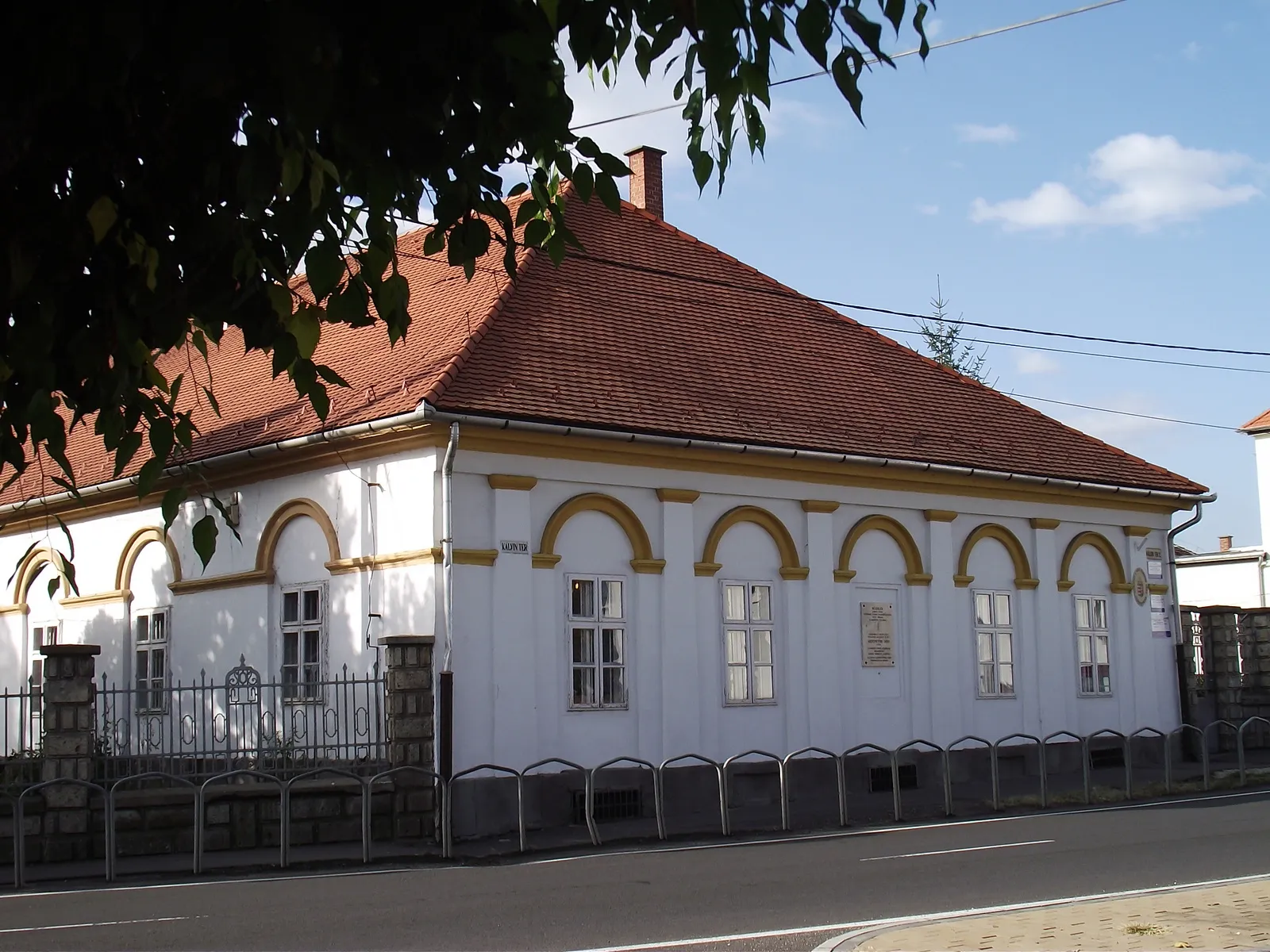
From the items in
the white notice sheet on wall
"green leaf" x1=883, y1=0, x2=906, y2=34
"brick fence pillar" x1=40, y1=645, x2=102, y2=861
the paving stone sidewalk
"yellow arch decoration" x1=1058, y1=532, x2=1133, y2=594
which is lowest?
the paving stone sidewalk

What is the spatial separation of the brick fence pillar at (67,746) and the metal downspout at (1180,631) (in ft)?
59.6

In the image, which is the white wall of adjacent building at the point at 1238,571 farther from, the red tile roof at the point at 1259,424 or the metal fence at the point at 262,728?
the metal fence at the point at 262,728

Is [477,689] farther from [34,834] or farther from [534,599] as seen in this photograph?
[34,834]

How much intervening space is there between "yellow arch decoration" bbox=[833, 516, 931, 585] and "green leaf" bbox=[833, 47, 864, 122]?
1771cm

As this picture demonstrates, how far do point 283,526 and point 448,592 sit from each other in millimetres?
3664

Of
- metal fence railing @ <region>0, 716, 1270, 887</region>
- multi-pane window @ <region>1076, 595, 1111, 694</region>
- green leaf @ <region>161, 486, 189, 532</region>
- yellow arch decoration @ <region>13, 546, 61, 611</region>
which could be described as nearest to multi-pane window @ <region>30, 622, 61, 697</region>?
yellow arch decoration @ <region>13, 546, 61, 611</region>

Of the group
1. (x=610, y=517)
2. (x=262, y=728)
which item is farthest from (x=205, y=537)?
(x=610, y=517)

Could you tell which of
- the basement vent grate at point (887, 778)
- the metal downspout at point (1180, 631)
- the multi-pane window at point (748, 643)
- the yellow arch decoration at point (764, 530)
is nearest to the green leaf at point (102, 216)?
the yellow arch decoration at point (764, 530)

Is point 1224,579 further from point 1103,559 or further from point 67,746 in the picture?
point 67,746

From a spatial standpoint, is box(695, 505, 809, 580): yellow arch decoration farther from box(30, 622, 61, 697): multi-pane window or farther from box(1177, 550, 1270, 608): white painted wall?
box(1177, 550, 1270, 608): white painted wall

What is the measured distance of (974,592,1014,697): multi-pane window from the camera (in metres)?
23.9

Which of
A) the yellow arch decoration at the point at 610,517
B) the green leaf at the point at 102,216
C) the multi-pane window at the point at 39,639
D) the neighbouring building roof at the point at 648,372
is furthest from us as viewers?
the multi-pane window at the point at 39,639

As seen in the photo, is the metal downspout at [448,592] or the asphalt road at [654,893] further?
the metal downspout at [448,592]

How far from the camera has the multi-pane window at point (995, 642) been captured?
23891mm
